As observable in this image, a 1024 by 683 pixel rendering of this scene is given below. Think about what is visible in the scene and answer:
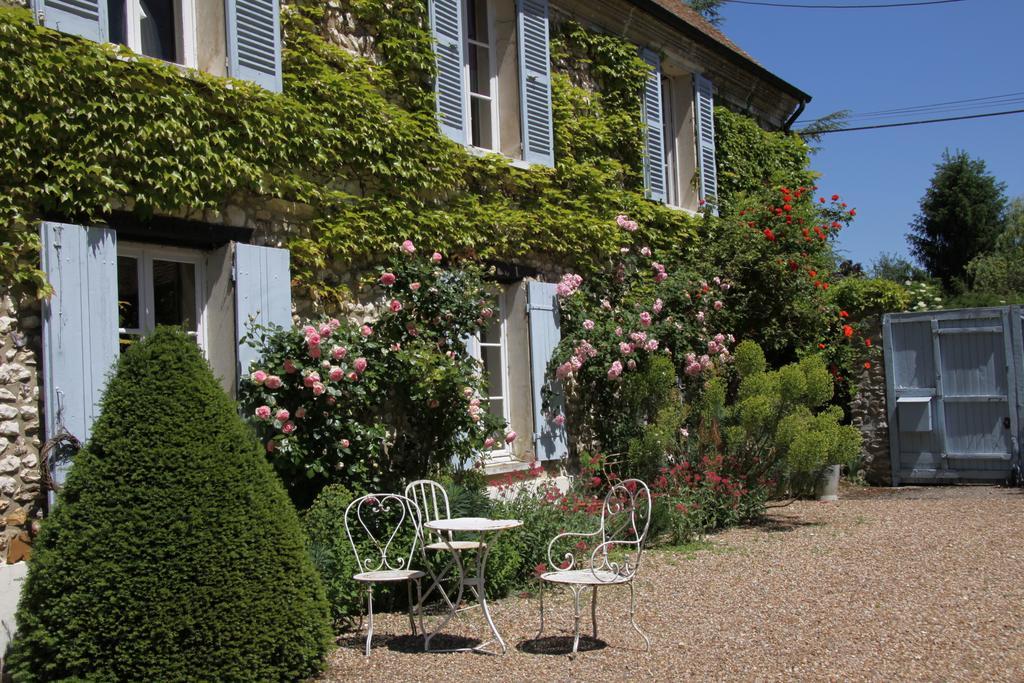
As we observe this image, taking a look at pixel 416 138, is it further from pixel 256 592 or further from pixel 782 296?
pixel 782 296

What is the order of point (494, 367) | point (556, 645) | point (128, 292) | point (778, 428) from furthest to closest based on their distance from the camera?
point (494, 367) < point (778, 428) < point (128, 292) < point (556, 645)

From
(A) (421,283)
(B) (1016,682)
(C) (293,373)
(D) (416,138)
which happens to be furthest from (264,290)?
(B) (1016,682)

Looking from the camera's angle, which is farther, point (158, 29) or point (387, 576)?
point (158, 29)

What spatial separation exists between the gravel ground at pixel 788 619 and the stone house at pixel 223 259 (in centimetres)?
187

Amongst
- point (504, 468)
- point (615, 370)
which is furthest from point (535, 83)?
point (504, 468)

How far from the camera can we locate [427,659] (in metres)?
4.77

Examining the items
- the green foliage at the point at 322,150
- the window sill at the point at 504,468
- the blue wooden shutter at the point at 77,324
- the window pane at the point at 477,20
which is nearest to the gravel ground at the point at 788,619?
the window sill at the point at 504,468

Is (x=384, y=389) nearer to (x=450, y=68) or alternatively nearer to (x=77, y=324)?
(x=77, y=324)

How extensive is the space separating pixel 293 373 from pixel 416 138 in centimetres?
225

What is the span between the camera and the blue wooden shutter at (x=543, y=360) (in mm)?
8352

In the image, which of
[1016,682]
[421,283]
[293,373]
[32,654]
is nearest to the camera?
[32,654]

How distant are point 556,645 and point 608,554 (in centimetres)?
A: 203

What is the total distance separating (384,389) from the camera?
21.7 ft

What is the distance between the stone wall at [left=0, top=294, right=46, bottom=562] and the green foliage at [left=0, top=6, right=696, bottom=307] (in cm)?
25
